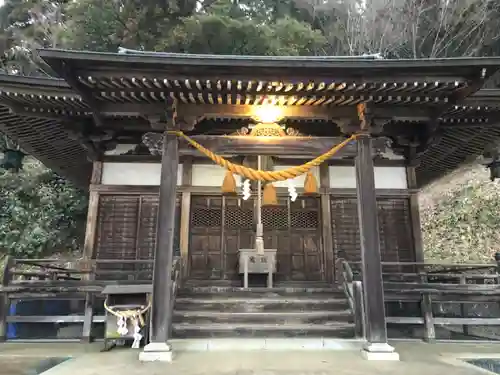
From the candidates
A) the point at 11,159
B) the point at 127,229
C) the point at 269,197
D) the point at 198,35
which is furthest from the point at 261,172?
the point at 198,35

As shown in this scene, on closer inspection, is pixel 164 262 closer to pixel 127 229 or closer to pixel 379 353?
pixel 127 229

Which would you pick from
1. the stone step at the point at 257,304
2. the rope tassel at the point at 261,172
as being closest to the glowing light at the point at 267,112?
the rope tassel at the point at 261,172

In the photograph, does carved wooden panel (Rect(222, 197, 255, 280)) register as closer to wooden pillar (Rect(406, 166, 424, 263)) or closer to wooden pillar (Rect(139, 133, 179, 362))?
wooden pillar (Rect(139, 133, 179, 362))

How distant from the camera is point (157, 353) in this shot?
5465 millimetres

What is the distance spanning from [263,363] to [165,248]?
222 cm

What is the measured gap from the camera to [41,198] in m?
18.7

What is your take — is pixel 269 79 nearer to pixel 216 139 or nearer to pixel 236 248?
pixel 216 139

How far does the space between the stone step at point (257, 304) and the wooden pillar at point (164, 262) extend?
107 centimetres

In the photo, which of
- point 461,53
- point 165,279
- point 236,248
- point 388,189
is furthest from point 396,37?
point 165,279

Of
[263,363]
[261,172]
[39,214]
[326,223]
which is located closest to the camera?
[263,363]

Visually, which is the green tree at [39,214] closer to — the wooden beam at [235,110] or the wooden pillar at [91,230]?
the wooden pillar at [91,230]

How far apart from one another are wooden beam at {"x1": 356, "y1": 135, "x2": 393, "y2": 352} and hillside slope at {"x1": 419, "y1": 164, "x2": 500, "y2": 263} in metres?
15.3

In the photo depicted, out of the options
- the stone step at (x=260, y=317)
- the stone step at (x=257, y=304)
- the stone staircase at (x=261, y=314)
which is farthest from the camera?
the stone step at (x=257, y=304)

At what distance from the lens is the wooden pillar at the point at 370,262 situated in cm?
572
